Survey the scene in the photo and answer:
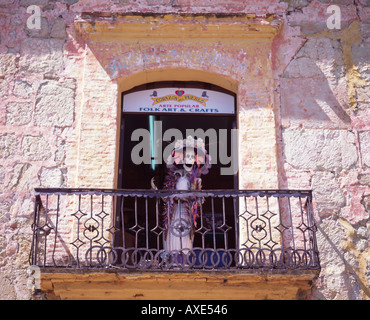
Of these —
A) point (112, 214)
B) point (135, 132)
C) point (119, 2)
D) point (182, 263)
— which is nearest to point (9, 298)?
point (112, 214)

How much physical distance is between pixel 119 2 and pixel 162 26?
72 cm

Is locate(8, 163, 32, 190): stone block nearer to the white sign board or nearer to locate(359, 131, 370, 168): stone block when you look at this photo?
the white sign board

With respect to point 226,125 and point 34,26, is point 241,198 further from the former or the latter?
point 34,26

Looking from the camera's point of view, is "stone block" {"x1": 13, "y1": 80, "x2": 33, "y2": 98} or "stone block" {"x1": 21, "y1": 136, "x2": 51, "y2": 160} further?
"stone block" {"x1": 13, "y1": 80, "x2": 33, "y2": 98}

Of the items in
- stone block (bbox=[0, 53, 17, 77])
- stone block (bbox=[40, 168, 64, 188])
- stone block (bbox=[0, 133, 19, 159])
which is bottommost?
stone block (bbox=[40, 168, 64, 188])

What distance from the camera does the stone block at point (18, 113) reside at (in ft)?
25.8

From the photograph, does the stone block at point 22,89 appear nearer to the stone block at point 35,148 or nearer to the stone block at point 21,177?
the stone block at point 35,148

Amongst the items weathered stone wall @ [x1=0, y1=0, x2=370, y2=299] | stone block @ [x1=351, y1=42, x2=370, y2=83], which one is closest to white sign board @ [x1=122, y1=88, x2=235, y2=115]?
weathered stone wall @ [x1=0, y1=0, x2=370, y2=299]

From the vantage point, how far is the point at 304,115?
794 centimetres

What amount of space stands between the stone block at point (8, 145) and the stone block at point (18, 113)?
171 millimetres

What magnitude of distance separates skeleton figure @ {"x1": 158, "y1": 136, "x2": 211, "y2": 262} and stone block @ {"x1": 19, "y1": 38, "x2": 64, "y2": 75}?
1841 millimetres

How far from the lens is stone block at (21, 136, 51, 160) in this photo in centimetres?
770

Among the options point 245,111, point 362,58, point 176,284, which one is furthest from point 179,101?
point 176,284

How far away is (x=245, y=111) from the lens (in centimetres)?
795
